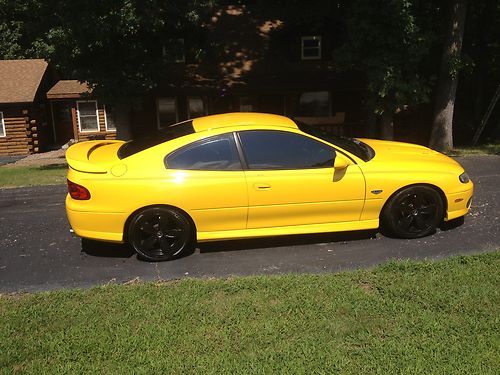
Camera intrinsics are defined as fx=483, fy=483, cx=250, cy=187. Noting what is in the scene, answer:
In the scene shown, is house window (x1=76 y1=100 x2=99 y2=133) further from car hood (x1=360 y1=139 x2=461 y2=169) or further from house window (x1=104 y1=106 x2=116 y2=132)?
car hood (x1=360 y1=139 x2=461 y2=169)

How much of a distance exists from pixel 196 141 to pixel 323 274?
2009 mm

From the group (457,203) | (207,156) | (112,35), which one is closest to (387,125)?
(112,35)

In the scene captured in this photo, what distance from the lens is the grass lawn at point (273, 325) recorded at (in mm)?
3371

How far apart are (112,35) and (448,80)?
10414mm

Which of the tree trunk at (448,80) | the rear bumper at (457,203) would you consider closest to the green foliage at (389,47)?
the tree trunk at (448,80)

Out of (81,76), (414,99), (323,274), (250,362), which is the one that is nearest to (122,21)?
(81,76)

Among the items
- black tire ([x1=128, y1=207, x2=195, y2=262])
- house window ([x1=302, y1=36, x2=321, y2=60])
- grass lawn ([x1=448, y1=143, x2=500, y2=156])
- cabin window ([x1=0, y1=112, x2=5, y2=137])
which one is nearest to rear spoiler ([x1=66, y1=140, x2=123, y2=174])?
black tire ([x1=128, y1=207, x2=195, y2=262])

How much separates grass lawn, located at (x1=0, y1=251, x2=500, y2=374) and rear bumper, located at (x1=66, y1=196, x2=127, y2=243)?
896mm

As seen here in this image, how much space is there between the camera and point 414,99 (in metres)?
14.3

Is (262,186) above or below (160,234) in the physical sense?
above

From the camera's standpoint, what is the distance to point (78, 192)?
5.27 m

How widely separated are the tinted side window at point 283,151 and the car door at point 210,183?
7.2 inches

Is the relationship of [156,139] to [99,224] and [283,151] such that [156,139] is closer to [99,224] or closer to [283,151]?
[99,224]

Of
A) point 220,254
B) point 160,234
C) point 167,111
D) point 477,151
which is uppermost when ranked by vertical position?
point 160,234
